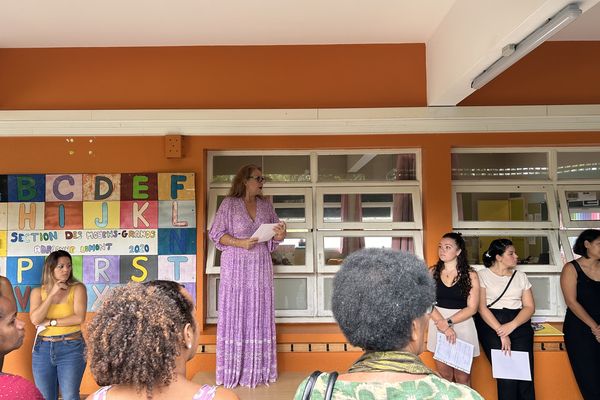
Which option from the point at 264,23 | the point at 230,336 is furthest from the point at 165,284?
the point at 264,23

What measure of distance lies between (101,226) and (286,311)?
181 cm

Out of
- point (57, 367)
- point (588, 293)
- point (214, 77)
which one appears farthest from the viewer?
point (214, 77)

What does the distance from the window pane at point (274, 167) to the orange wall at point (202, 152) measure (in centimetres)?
23

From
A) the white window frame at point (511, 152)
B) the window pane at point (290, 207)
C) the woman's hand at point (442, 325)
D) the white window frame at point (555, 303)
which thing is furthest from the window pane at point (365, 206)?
the white window frame at point (555, 303)

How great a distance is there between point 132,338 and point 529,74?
4.22 metres

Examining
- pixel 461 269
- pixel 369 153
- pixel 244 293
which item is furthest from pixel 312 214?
pixel 461 269

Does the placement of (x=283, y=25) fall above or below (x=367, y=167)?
above

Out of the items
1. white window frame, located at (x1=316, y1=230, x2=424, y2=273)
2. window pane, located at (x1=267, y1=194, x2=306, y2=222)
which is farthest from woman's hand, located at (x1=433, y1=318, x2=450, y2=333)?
window pane, located at (x1=267, y1=194, x2=306, y2=222)

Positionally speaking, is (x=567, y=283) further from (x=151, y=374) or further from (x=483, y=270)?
(x=151, y=374)

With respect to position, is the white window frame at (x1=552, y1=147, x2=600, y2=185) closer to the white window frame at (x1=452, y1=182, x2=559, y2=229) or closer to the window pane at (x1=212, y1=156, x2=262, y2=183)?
the white window frame at (x1=452, y1=182, x2=559, y2=229)

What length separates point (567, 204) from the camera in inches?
179

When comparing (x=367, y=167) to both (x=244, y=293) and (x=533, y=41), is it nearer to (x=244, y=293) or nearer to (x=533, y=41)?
(x=244, y=293)

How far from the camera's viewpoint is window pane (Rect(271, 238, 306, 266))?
4.56 m

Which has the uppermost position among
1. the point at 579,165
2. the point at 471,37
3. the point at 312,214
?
the point at 471,37
